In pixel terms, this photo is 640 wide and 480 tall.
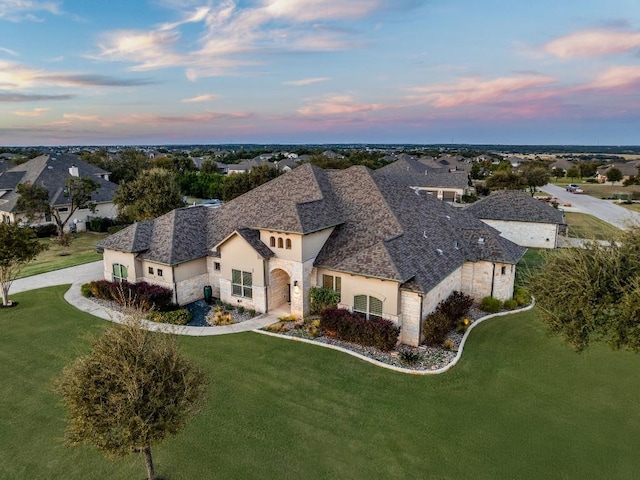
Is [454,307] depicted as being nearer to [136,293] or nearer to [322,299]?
[322,299]

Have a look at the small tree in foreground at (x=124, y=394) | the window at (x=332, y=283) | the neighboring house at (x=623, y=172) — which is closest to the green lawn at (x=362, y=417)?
the small tree in foreground at (x=124, y=394)

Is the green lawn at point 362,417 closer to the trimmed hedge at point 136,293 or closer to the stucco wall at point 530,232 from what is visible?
the trimmed hedge at point 136,293

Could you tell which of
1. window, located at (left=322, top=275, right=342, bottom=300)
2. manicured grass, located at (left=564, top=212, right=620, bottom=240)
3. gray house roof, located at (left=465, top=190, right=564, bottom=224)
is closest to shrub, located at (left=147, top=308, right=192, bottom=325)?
window, located at (left=322, top=275, right=342, bottom=300)

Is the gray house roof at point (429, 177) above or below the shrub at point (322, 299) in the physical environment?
above

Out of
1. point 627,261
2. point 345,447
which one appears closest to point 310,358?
point 345,447

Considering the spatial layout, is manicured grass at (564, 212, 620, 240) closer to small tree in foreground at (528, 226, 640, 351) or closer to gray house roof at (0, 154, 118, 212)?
small tree in foreground at (528, 226, 640, 351)
